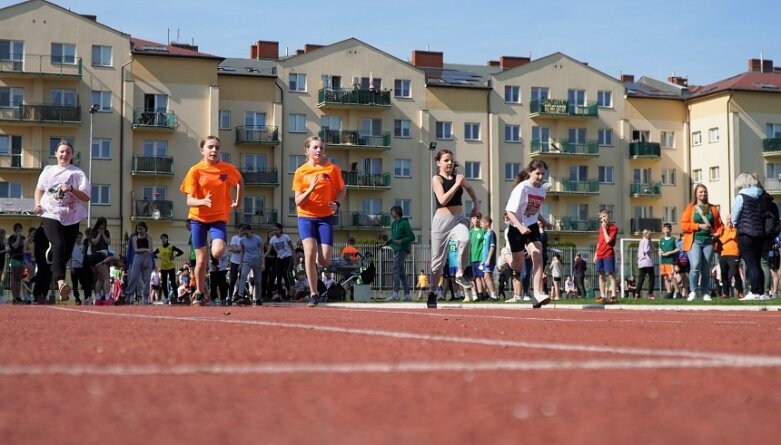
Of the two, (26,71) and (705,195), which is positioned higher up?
(26,71)

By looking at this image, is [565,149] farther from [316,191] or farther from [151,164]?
[316,191]

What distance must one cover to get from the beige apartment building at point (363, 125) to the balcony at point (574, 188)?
15 cm

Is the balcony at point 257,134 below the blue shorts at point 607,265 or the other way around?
the other way around

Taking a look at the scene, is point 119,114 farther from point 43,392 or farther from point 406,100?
point 43,392

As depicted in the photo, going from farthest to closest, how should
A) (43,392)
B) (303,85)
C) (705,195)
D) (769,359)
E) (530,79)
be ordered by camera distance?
(530,79) < (303,85) < (705,195) < (769,359) < (43,392)

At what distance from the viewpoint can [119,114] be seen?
66.6 metres

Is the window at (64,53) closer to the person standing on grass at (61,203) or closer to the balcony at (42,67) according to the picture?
the balcony at (42,67)

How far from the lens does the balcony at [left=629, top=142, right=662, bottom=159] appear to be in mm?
78125

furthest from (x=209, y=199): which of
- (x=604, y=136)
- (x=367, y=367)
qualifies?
(x=604, y=136)

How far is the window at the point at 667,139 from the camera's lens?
263ft

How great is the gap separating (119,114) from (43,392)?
65133mm

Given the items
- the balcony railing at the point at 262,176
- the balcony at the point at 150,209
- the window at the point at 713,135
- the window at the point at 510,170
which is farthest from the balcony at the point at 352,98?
the window at the point at 713,135

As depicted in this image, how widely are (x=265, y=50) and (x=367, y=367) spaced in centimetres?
7488

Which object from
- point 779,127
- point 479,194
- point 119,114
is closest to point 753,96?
point 779,127
